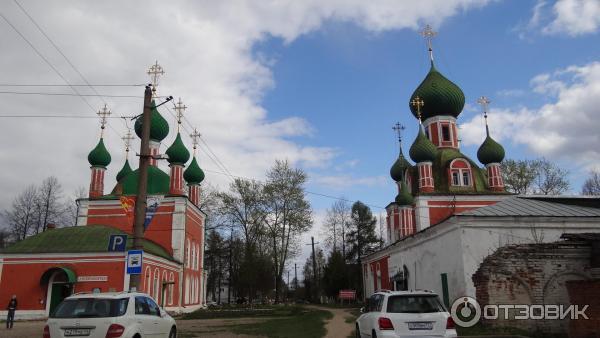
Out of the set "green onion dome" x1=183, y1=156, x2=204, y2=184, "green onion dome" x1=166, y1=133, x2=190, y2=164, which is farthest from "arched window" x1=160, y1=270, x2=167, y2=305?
"green onion dome" x1=183, y1=156, x2=204, y2=184

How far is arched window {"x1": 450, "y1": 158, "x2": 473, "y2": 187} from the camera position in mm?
39125

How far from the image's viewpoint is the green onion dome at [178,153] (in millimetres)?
38438

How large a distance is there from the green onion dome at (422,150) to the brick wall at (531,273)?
23.0 meters

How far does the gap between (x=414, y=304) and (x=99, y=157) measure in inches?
1327

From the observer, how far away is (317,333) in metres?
17.0

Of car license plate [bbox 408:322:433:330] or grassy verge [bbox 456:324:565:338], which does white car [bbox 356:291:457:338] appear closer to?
car license plate [bbox 408:322:433:330]

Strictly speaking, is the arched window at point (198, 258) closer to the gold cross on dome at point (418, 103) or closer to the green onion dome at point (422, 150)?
the green onion dome at point (422, 150)

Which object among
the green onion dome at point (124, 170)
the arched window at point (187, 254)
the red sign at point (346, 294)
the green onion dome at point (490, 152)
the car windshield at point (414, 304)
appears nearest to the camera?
the car windshield at point (414, 304)

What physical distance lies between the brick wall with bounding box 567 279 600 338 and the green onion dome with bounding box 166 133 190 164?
99.7 feet

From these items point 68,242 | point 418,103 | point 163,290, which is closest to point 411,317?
point 68,242

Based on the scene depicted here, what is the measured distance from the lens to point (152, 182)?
38.4 meters

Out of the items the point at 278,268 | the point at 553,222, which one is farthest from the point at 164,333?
the point at 278,268

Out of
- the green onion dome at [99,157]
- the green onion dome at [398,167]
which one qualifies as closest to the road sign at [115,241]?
the green onion dome at [99,157]

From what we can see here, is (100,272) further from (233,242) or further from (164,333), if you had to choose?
(233,242)
